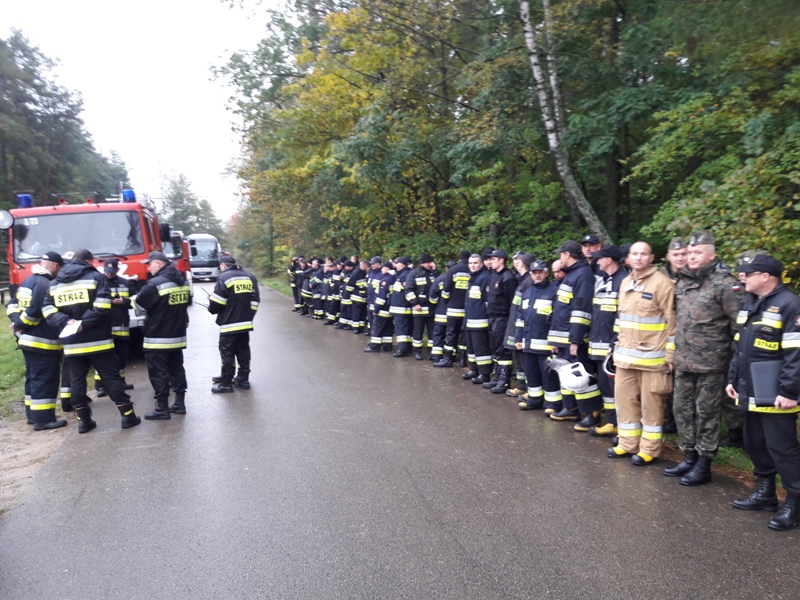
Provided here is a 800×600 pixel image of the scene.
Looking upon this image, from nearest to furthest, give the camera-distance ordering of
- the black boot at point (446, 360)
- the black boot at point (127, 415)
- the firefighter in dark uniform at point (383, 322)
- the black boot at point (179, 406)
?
the black boot at point (127, 415) → the black boot at point (179, 406) → the black boot at point (446, 360) → the firefighter in dark uniform at point (383, 322)

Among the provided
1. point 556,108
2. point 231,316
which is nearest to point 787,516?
point 231,316

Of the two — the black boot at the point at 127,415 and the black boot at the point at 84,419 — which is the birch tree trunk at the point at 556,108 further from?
the black boot at the point at 84,419

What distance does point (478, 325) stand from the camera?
29.7 ft

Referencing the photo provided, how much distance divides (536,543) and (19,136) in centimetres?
3753

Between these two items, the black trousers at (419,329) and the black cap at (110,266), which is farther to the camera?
the black trousers at (419,329)

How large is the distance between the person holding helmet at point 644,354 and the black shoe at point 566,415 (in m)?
1.27

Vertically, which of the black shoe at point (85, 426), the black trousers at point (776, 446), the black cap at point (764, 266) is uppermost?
the black cap at point (764, 266)

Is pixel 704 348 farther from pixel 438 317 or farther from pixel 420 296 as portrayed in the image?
pixel 420 296

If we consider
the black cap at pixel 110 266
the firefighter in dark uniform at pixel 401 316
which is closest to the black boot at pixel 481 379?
the firefighter in dark uniform at pixel 401 316

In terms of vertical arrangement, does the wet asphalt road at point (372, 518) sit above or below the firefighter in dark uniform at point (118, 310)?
below

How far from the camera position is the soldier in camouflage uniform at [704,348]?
491 cm

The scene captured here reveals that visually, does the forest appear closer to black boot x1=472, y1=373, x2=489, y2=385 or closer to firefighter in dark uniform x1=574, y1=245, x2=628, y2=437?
firefighter in dark uniform x1=574, y1=245, x2=628, y2=437

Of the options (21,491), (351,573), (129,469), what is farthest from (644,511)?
(21,491)

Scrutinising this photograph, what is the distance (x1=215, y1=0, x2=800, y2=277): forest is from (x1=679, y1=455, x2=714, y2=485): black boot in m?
A: 2.52
